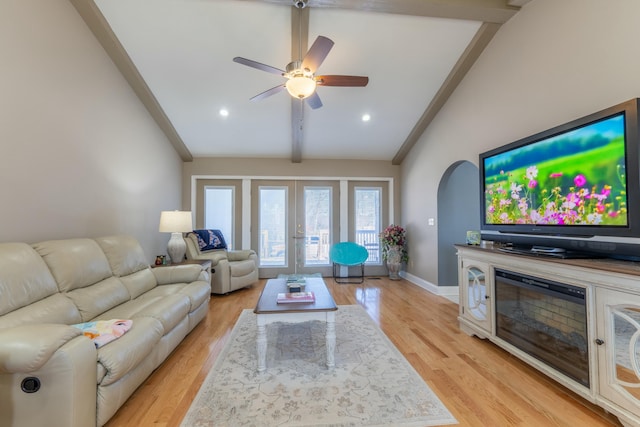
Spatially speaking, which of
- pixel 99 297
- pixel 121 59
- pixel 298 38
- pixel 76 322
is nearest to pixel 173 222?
pixel 99 297

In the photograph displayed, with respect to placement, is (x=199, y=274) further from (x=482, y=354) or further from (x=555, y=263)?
(x=555, y=263)

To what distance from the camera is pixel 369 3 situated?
8.99 ft

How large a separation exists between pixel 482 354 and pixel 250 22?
13.2 ft

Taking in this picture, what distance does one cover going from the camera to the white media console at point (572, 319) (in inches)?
61.4

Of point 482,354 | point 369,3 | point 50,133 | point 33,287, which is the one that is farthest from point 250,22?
point 482,354

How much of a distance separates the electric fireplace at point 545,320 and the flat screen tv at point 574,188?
30cm

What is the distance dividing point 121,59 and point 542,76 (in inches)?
177

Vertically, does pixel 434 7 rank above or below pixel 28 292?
above

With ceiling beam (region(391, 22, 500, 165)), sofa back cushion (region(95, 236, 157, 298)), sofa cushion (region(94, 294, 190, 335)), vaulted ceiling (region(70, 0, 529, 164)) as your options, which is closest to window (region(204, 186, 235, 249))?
vaulted ceiling (region(70, 0, 529, 164))

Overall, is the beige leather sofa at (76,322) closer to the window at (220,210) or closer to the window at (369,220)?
the window at (220,210)

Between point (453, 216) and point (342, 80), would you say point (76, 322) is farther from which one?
point (453, 216)

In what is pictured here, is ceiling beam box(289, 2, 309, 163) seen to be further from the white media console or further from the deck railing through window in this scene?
the white media console

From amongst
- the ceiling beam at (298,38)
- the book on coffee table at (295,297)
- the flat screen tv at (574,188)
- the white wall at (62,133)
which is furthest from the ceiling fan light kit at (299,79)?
the white wall at (62,133)

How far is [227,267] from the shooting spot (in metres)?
4.38
